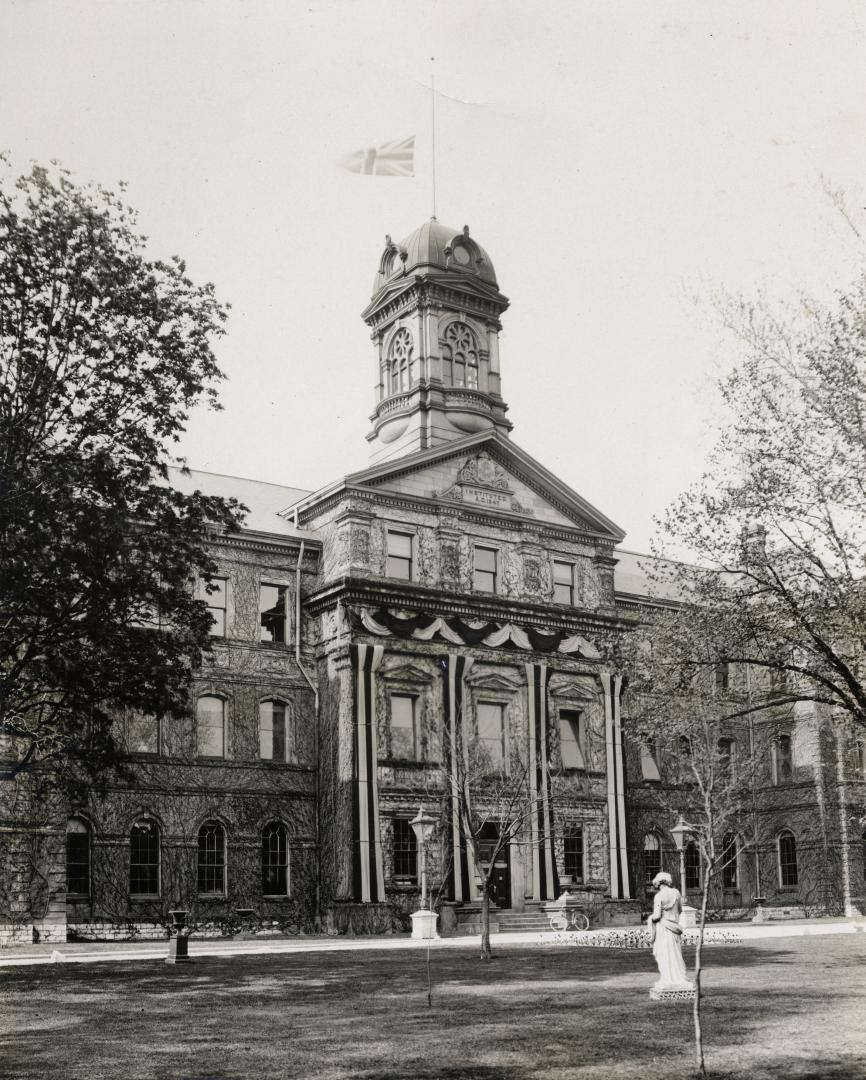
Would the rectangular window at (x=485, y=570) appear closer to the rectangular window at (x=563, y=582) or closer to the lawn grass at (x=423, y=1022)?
the rectangular window at (x=563, y=582)

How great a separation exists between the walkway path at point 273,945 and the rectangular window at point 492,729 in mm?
6293

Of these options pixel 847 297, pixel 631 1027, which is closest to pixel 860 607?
pixel 847 297

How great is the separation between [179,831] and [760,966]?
1993cm

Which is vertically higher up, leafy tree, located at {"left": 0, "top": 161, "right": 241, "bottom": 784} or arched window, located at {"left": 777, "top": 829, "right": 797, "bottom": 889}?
leafy tree, located at {"left": 0, "top": 161, "right": 241, "bottom": 784}

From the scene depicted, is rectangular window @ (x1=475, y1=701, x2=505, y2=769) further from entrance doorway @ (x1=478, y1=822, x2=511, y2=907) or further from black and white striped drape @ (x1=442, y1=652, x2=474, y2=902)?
entrance doorway @ (x1=478, y1=822, x2=511, y2=907)

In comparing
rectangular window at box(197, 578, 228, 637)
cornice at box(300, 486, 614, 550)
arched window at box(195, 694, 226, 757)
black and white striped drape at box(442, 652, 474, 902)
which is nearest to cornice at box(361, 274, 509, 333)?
cornice at box(300, 486, 614, 550)

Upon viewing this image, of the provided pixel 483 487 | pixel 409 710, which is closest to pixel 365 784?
pixel 409 710

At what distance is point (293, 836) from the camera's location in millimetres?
39500

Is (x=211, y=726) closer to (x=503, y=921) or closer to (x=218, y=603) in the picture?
(x=218, y=603)

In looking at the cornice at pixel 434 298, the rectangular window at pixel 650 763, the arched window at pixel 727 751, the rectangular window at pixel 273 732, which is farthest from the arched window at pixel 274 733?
the arched window at pixel 727 751

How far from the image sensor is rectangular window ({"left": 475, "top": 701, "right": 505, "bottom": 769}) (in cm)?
4200

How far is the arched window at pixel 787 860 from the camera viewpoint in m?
49.5

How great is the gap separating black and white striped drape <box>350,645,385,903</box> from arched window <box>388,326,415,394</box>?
→ 42.0ft

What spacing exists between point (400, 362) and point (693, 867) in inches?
902
